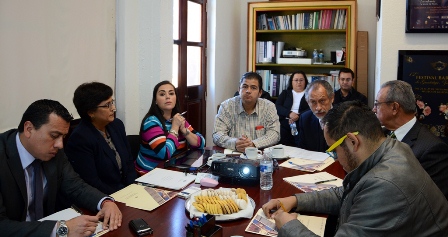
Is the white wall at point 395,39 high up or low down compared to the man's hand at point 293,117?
up

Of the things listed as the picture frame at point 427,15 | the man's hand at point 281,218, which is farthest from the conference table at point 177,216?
the picture frame at point 427,15

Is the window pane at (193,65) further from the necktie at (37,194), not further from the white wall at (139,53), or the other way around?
the necktie at (37,194)

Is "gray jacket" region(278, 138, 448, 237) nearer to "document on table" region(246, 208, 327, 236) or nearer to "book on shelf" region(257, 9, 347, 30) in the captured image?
"document on table" region(246, 208, 327, 236)

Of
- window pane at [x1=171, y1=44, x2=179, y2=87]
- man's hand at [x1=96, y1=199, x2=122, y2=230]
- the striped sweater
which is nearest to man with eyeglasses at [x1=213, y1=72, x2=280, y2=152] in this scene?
the striped sweater

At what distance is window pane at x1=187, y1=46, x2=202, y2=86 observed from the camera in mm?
4887

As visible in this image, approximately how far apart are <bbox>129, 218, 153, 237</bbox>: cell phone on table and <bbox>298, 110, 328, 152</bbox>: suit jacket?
1.84m

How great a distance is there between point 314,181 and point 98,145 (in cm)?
128

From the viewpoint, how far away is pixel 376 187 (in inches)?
54.1

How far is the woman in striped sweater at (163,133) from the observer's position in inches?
117

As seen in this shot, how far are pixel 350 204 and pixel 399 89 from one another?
1209mm

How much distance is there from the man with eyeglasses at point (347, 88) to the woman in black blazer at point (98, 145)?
3.10m

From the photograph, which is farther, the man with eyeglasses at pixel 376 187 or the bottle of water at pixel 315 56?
the bottle of water at pixel 315 56

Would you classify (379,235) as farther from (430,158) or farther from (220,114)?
→ (220,114)

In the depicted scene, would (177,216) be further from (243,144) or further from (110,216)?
(243,144)
